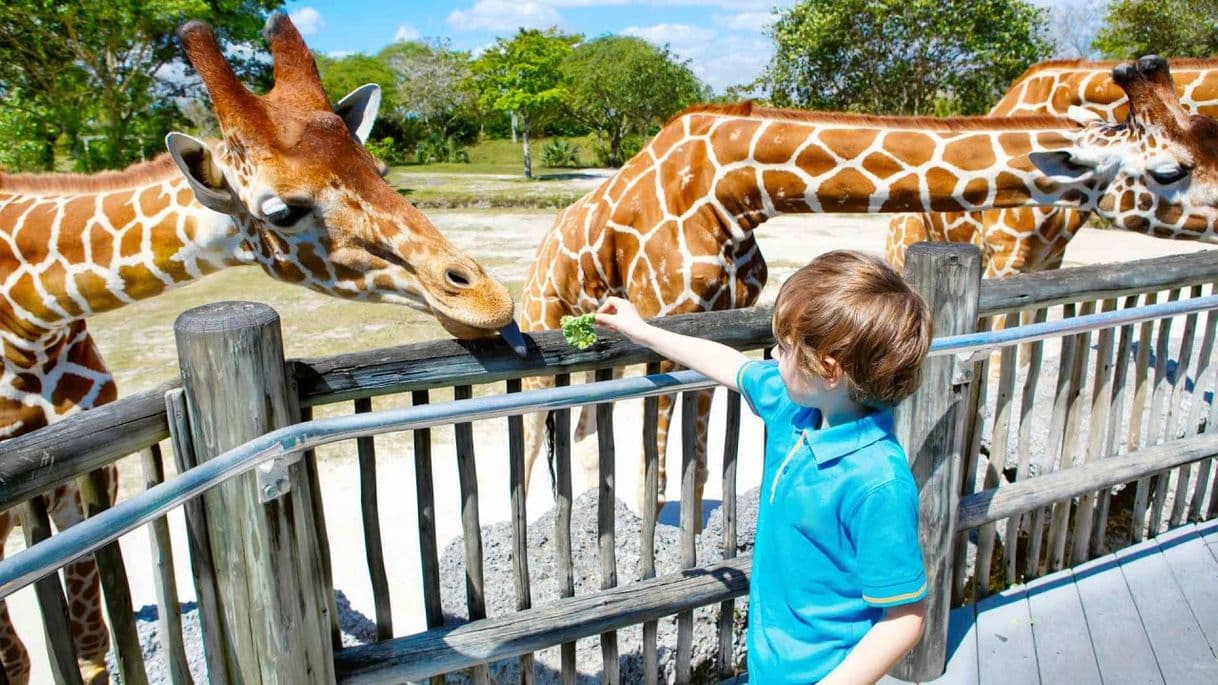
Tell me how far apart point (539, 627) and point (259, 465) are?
41.4 inches

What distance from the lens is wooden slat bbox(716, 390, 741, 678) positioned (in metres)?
2.72

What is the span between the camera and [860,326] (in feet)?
4.75

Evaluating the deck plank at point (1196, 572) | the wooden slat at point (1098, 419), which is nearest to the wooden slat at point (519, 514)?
the wooden slat at point (1098, 419)

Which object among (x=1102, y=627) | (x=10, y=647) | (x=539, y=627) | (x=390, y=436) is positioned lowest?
(x=390, y=436)

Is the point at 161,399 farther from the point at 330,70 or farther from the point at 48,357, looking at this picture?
the point at 330,70

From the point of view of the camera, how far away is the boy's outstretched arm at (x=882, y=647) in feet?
4.94

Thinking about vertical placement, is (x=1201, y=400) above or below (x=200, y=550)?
below

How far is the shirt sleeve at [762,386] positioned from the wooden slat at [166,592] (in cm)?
141

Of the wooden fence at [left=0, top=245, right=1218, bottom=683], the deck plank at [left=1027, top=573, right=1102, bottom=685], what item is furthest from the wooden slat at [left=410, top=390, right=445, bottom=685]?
the deck plank at [left=1027, top=573, right=1102, bottom=685]

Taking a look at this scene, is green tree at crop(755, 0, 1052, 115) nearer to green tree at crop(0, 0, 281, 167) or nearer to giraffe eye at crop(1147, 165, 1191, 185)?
green tree at crop(0, 0, 281, 167)

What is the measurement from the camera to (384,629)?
2.27 meters

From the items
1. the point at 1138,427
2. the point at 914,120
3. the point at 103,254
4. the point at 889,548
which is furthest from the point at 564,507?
the point at 1138,427

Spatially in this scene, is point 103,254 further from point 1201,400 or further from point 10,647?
point 1201,400

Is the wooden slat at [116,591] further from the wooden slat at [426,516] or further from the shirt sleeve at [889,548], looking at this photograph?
the shirt sleeve at [889,548]
